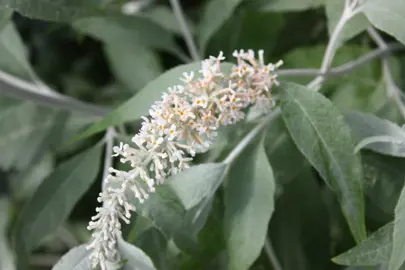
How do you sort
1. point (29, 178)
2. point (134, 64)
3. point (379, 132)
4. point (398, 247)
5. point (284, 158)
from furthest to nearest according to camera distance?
point (29, 178), point (134, 64), point (284, 158), point (379, 132), point (398, 247)

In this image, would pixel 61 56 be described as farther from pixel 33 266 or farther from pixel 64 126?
pixel 33 266

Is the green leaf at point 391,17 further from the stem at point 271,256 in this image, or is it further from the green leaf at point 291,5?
the stem at point 271,256

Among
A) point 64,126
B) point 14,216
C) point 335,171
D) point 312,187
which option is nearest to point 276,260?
point 312,187

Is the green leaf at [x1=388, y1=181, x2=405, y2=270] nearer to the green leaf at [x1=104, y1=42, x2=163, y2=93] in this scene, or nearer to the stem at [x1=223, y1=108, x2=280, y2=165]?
the stem at [x1=223, y1=108, x2=280, y2=165]

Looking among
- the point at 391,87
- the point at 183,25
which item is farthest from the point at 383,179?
the point at 183,25

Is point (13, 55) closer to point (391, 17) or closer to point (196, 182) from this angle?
point (196, 182)
